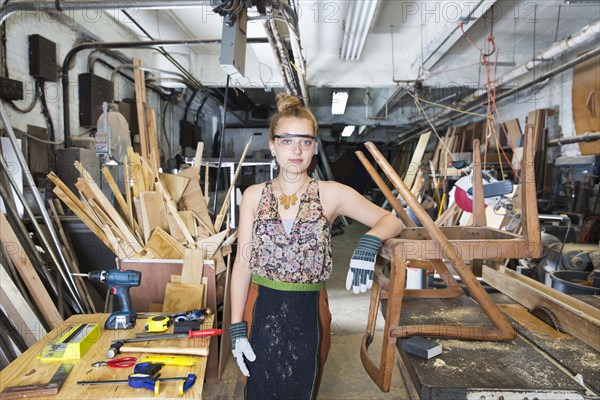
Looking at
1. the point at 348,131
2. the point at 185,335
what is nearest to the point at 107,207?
the point at 185,335

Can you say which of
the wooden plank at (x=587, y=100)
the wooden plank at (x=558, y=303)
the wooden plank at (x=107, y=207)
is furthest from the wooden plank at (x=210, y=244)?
the wooden plank at (x=587, y=100)

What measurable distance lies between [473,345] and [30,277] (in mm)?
2388

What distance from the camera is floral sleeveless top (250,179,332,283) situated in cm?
139

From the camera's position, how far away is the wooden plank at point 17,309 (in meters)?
1.97

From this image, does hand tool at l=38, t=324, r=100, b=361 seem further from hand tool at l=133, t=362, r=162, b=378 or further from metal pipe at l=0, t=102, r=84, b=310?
metal pipe at l=0, t=102, r=84, b=310

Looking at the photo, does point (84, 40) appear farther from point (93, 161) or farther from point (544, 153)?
point (544, 153)

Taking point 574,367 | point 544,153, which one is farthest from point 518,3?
point 574,367

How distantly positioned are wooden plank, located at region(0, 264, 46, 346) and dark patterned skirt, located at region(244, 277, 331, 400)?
1.40 m

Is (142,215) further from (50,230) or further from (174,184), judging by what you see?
(50,230)

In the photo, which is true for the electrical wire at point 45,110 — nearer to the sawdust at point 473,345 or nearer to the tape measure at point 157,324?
the tape measure at point 157,324

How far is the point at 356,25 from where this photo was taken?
3.40 meters

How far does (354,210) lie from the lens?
4.96ft

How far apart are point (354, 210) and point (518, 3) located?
3254 mm

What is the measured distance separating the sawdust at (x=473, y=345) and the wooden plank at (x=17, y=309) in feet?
6.85
